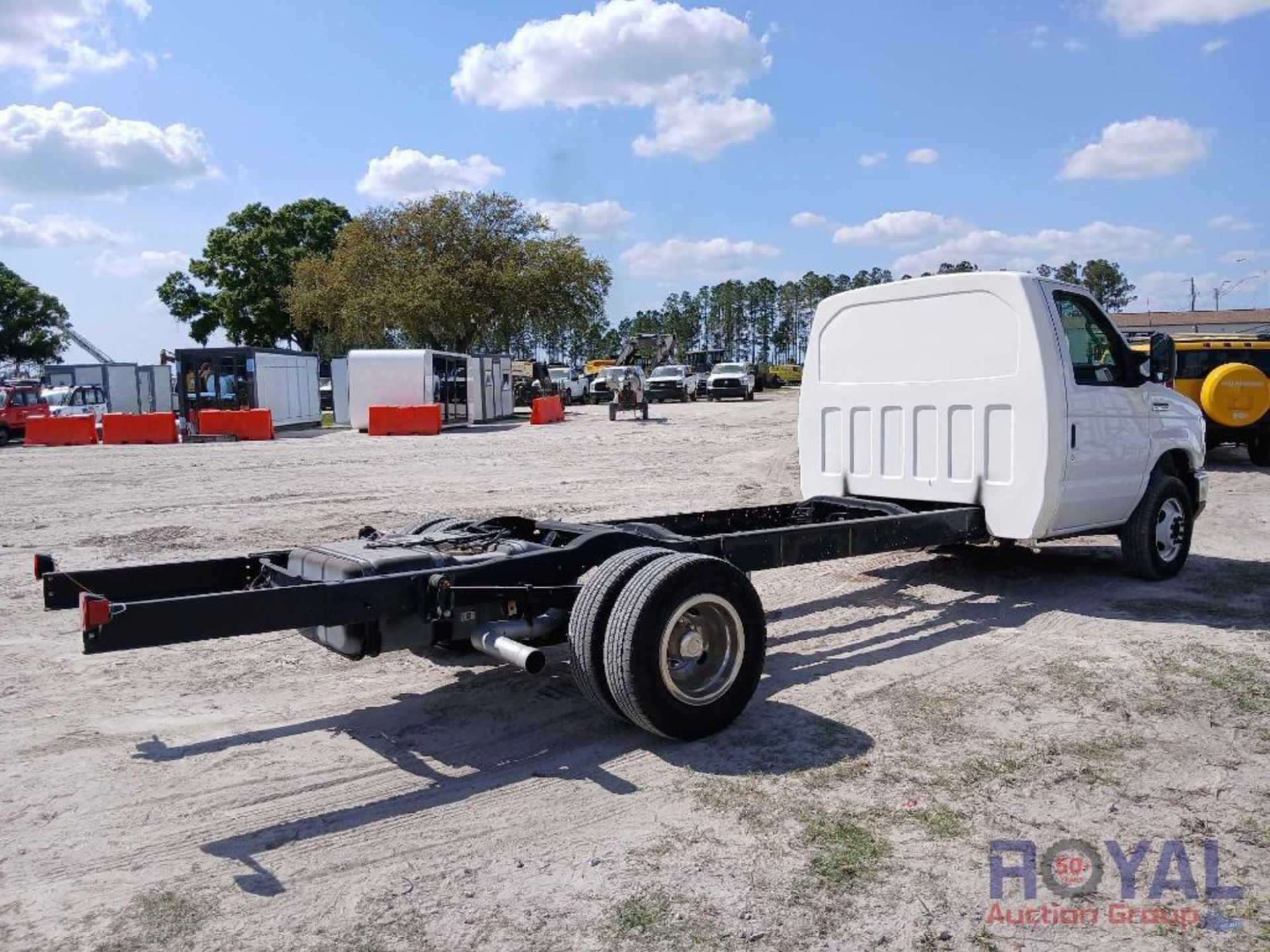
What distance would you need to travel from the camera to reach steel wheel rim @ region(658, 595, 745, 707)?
475 centimetres

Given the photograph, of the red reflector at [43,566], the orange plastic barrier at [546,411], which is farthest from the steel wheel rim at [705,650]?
the orange plastic barrier at [546,411]

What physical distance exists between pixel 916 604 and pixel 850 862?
13.8ft

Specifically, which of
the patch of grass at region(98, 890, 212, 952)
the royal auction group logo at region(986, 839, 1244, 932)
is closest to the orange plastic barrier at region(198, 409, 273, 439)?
the patch of grass at region(98, 890, 212, 952)

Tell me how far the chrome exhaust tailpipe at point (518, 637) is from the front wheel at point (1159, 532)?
538 cm

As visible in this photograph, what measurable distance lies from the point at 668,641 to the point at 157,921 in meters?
2.27

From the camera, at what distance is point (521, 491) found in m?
14.8

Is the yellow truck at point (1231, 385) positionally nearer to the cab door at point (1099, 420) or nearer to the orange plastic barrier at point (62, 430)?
the cab door at point (1099, 420)

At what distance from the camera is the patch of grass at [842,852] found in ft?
11.6

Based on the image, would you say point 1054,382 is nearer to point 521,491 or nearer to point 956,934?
point 956,934

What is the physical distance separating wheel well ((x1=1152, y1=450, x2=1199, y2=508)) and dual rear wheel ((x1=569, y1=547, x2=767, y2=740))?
5.12m

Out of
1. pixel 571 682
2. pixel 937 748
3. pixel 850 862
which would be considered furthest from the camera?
pixel 571 682

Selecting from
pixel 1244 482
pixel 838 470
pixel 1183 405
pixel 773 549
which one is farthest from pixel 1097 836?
pixel 1244 482

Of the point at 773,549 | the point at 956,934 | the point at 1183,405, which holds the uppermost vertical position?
the point at 1183,405

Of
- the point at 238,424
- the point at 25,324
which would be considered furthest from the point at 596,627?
the point at 25,324
